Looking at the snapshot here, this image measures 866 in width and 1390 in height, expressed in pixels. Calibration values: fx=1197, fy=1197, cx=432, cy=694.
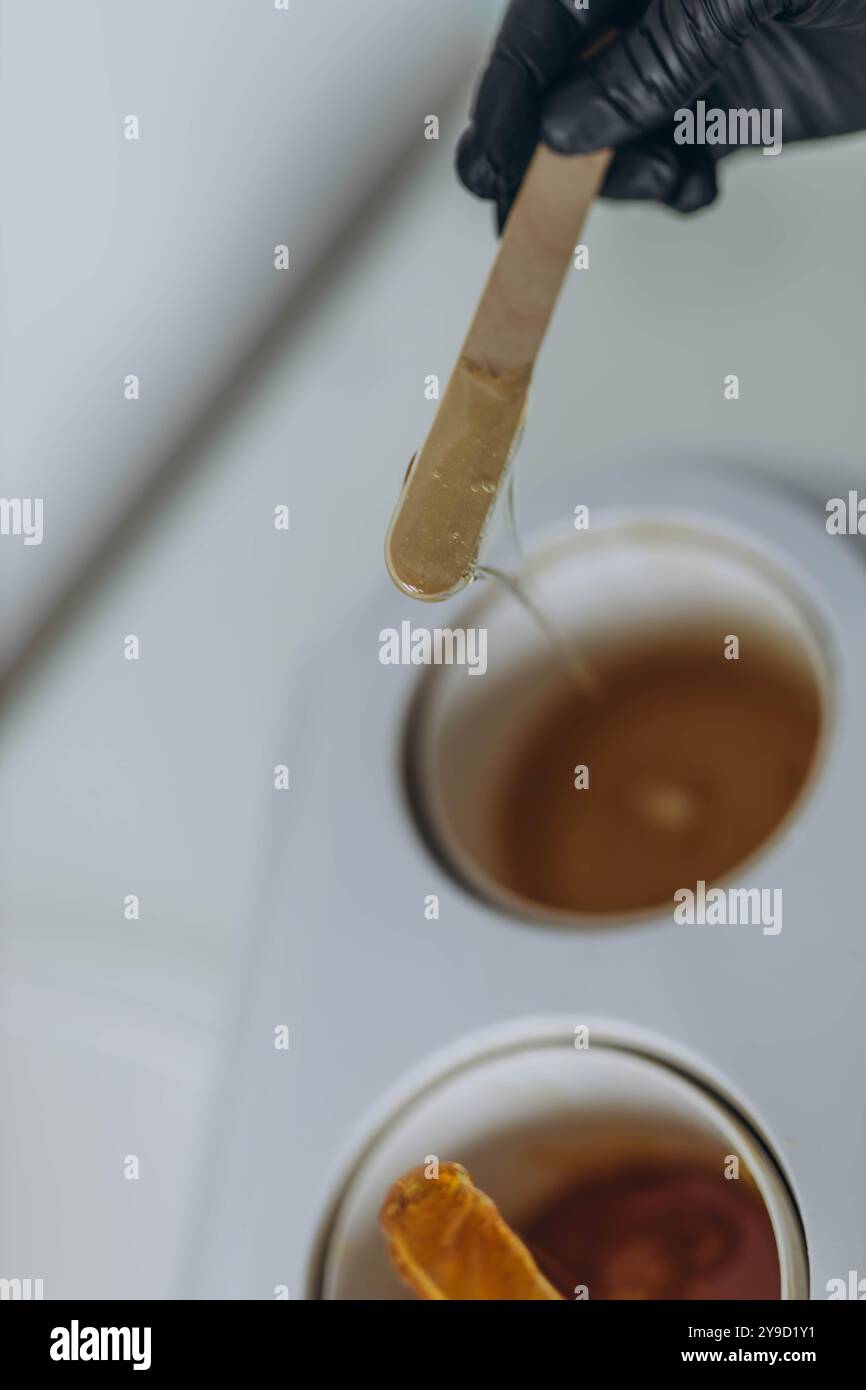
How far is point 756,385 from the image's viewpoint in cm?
72

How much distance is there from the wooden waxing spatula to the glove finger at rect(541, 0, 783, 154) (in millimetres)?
71

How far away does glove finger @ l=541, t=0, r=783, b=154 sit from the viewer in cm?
59

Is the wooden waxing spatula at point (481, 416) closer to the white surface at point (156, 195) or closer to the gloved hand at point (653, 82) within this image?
the gloved hand at point (653, 82)

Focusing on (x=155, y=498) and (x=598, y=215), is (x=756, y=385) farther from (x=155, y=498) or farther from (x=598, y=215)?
(x=155, y=498)

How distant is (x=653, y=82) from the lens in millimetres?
610

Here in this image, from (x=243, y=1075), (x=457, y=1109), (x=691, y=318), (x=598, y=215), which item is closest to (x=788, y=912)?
(x=457, y=1109)

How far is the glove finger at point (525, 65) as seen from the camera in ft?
2.13

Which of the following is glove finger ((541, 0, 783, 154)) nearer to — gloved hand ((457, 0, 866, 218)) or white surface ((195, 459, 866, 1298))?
gloved hand ((457, 0, 866, 218))

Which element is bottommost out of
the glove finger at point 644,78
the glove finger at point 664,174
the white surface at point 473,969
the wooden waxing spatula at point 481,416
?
the white surface at point 473,969

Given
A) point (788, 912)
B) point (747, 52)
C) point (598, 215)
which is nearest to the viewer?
point (788, 912)

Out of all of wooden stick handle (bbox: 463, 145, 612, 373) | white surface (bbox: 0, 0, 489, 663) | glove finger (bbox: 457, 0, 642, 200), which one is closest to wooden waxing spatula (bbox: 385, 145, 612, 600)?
wooden stick handle (bbox: 463, 145, 612, 373)

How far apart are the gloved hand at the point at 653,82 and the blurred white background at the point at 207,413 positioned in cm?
6

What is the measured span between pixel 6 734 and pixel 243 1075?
0.38 metres

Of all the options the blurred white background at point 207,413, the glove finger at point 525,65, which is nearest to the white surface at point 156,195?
the blurred white background at point 207,413
